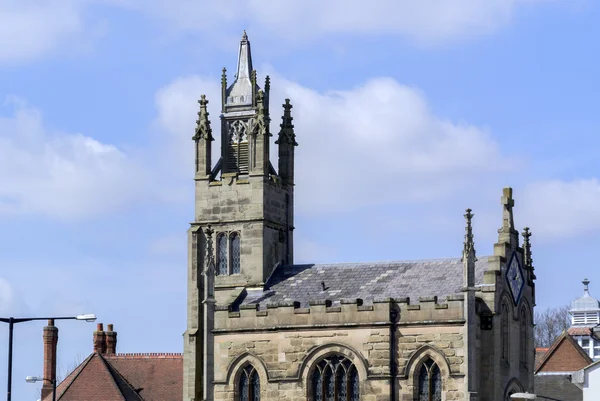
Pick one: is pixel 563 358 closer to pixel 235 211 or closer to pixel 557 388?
pixel 557 388

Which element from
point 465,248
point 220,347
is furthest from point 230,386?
point 465,248

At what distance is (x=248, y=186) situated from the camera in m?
64.2

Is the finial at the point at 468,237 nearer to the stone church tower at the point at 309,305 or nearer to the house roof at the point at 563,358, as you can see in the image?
the stone church tower at the point at 309,305

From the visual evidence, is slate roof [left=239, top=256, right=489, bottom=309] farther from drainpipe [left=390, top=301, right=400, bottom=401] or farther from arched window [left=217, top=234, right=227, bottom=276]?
Answer: arched window [left=217, top=234, right=227, bottom=276]

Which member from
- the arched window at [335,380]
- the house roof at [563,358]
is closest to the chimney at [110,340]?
the house roof at [563,358]

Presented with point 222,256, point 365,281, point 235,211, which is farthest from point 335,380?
point 235,211

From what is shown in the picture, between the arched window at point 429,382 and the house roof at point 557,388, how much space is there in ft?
49.3

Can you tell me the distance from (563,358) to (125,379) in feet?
69.8

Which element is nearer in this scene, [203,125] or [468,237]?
[468,237]

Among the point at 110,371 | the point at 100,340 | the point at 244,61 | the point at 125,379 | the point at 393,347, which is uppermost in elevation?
the point at 244,61

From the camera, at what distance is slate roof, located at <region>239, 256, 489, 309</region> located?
59.9 meters

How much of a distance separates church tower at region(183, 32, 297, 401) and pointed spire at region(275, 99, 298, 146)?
1.6 inches

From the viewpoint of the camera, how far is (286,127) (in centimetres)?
6644

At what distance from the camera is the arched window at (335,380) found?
59.0m
